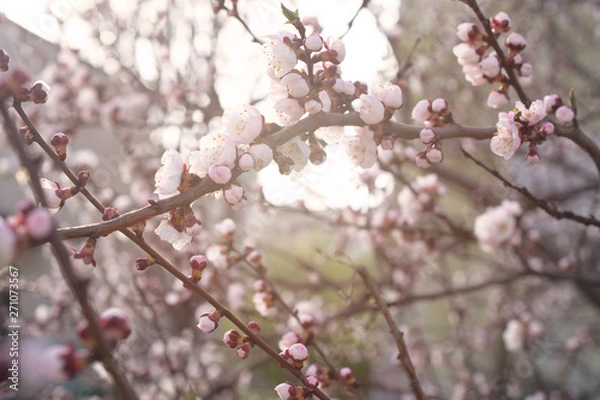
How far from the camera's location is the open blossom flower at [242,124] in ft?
4.17

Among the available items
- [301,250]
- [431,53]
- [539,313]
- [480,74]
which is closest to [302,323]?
[480,74]

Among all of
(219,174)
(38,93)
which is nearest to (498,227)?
(219,174)

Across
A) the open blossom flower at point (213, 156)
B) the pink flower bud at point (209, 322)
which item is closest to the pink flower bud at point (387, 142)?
the open blossom flower at point (213, 156)

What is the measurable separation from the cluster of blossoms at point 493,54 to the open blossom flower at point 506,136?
0.32m

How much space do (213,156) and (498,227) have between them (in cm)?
200

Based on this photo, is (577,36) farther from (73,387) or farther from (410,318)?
(73,387)

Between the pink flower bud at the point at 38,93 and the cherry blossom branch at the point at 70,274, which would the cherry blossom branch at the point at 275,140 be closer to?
the cherry blossom branch at the point at 70,274

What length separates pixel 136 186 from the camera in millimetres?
3867

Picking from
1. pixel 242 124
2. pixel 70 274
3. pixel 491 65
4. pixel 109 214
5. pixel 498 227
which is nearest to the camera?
pixel 70 274

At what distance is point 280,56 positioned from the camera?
1314 mm

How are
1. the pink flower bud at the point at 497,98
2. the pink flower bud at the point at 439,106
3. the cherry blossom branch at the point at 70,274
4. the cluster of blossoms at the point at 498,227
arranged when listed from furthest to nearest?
the cluster of blossoms at the point at 498,227
the pink flower bud at the point at 497,98
the pink flower bud at the point at 439,106
the cherry blossom branch at the point at 70,274

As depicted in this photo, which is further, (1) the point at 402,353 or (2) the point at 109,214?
(1) the point at 402,353

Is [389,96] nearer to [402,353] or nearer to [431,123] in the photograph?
[431,123]

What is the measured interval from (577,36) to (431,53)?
3.79 m
